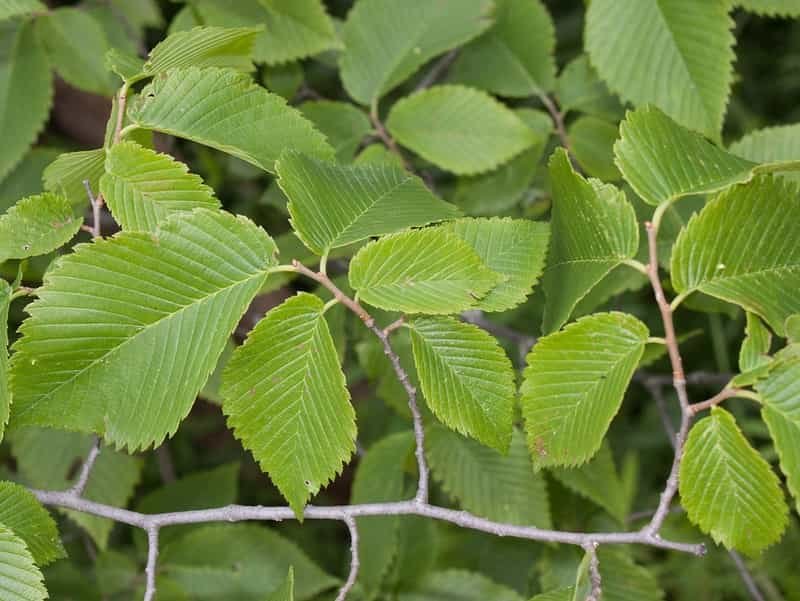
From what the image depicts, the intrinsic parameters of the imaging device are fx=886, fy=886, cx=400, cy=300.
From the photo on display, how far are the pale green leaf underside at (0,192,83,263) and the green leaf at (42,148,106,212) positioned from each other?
3 cm

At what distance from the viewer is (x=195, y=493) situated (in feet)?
5.34

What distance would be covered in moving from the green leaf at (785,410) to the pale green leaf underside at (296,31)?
841mm

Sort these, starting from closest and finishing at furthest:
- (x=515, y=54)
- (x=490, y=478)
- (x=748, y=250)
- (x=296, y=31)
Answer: (x=748, y=250), (x=490, y=478), (x=296, y=31), (x=515, y=54)

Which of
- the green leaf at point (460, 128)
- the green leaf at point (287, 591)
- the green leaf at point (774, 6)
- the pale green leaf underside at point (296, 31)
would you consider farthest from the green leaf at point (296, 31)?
the green leaf at point (287, 591)

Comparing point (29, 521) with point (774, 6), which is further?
point (774, 6)

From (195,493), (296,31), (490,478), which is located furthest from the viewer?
(195,493)

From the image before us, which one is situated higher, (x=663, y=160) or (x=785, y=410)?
(x=663, y=160)

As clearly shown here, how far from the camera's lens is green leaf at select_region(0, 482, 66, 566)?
2.87ft

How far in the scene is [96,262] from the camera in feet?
2.59

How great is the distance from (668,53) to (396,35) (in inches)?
16.7

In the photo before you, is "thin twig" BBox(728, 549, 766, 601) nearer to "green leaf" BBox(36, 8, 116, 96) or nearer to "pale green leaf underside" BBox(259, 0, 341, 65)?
"pale green leaf underside" BBox(259, 0, 341, 65)

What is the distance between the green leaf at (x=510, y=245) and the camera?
878mm

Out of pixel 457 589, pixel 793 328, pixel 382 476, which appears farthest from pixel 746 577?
pixel 793 328

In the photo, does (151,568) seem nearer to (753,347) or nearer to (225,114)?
(225,114)
